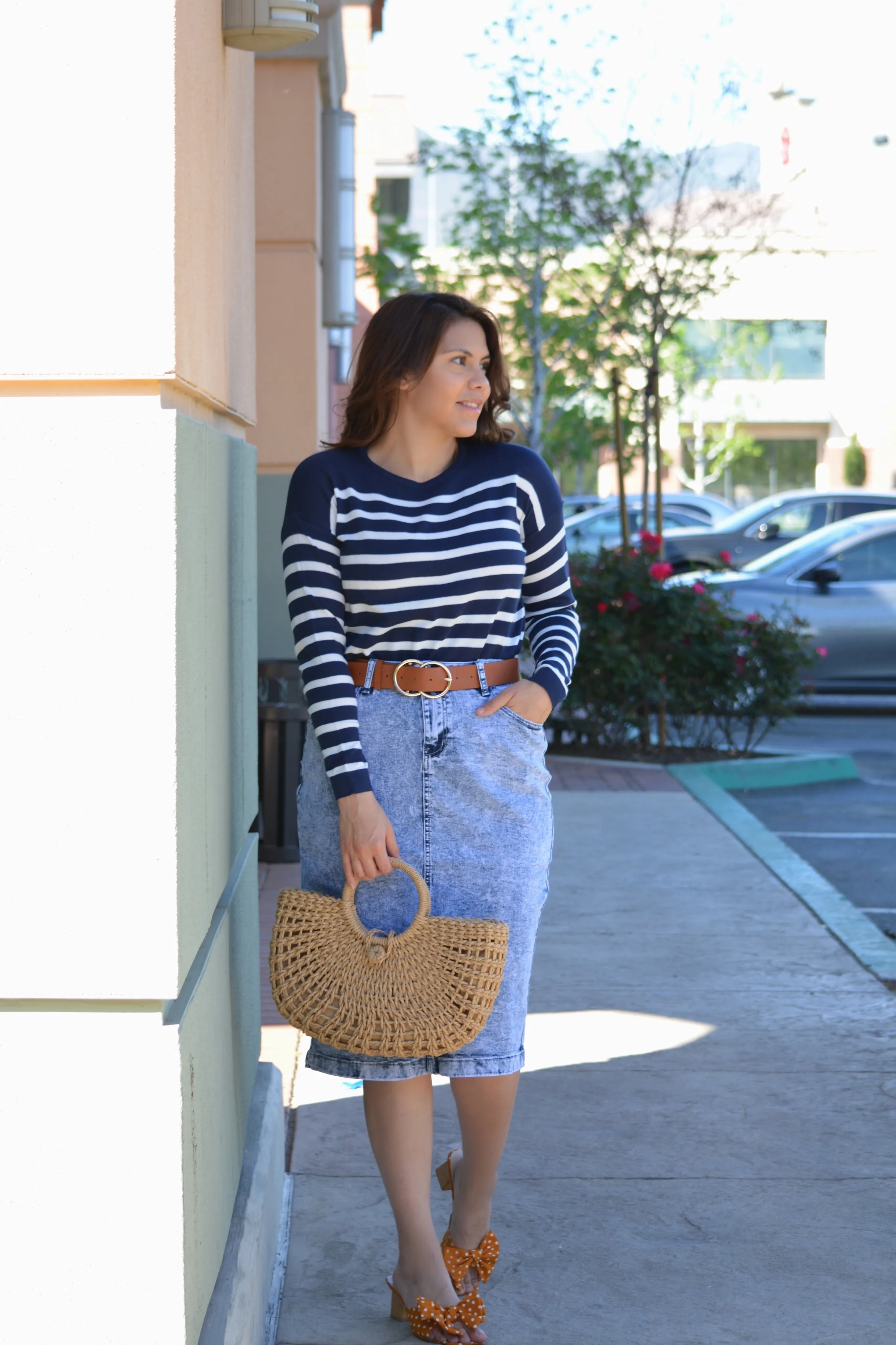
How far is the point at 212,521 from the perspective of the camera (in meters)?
2.52

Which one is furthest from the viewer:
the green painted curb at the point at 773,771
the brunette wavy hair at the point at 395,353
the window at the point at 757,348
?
the window at the point at 757,348

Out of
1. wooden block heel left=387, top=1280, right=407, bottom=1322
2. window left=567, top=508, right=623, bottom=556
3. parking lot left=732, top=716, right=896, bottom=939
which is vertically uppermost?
wooden block heel left=387, top=1280, right=407, bottom=1322

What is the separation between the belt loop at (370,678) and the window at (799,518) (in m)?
15.8

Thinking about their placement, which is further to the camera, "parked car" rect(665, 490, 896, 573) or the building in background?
the building in background

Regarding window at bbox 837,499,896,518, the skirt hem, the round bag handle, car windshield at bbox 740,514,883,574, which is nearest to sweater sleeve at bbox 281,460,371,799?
the round bag handle

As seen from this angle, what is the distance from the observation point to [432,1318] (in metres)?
2.84

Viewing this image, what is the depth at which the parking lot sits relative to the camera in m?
7.00

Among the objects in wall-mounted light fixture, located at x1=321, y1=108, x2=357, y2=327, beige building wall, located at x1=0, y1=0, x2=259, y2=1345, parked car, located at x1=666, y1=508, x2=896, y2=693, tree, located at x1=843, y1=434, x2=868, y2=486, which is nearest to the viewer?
beige building wall, located at x1=0, y1=0, x2=259, y2=1345

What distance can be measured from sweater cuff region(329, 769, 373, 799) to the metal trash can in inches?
158

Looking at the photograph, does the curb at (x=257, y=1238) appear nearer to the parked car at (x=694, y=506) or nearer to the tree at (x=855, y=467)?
the parked car at (x=694, y=506)

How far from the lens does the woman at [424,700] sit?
110 inches

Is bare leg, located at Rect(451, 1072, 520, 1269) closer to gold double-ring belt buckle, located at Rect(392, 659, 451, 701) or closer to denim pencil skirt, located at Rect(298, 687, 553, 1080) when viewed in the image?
denim pencil skirt, located at Rect(298, 687, 553, 1080)

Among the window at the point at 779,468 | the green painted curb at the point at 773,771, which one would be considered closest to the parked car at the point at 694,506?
the green painted curb at the point at 773,771

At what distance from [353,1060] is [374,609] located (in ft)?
2.61
